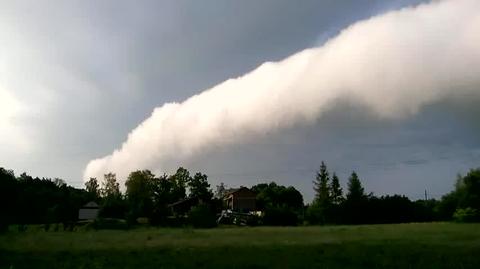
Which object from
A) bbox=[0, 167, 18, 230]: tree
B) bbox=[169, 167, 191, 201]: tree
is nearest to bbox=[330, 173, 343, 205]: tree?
bbox=[169, 167, 191, 201]: tree

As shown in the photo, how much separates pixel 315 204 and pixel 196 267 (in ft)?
310

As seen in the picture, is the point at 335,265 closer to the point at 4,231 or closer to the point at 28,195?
the point at 4,231

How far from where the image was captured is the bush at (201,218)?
9056cm

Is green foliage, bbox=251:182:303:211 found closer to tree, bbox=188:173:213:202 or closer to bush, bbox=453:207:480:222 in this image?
tree, bbox=188:173:213:202

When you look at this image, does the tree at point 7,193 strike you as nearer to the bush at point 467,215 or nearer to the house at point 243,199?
the bush at point 467,215

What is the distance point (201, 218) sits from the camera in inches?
3595

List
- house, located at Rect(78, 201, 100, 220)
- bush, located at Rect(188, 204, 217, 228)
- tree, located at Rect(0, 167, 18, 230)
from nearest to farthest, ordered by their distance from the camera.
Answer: tree, located at Rect(0, 167, 18, 230), bush, located at Rect(188, 204, 217, 228), house, located at Rect(78, 201, 100, 220)

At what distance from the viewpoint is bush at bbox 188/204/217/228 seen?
90562 millimetres

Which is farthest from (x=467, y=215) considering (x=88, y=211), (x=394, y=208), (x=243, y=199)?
(x=88, y=211)

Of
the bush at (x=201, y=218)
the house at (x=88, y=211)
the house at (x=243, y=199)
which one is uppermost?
the house at (x=243, y=199)

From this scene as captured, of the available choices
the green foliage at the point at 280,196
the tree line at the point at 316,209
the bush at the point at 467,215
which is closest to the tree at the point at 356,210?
the tree line at the point at 316,209

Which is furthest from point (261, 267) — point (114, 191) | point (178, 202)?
point (114, 191)

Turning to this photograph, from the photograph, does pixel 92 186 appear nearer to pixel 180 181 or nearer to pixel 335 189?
pixel 180 181

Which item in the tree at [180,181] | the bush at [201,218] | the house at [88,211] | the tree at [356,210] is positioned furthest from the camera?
the tree at [180,181]
